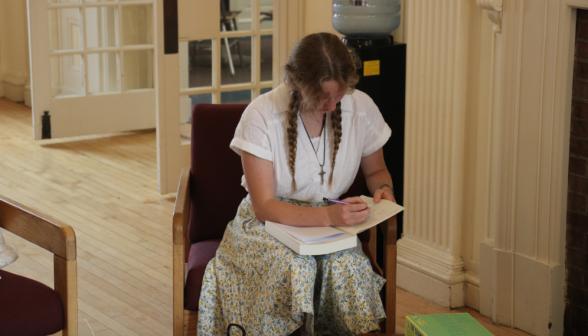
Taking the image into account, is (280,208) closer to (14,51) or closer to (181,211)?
(181,211)

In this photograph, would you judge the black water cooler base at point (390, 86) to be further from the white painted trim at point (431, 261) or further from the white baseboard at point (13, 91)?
the white baseboard at point (13, 91)

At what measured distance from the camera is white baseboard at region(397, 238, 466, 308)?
294 cm

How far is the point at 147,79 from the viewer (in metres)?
5.77

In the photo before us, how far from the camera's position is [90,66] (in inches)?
217

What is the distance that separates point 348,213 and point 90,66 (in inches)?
154

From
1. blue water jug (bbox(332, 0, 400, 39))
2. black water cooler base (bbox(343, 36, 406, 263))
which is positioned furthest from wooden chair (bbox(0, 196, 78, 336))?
blue water jug (bbox(332, 0, 400, 39))

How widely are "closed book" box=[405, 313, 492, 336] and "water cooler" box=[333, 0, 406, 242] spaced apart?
129 cm

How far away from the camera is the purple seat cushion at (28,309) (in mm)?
1885

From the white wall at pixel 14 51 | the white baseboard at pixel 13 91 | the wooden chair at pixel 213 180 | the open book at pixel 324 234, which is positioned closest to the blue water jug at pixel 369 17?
the wooden chair at pixel 213 180

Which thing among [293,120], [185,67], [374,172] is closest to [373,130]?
[374,172]

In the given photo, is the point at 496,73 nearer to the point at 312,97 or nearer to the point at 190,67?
the point at 312,97

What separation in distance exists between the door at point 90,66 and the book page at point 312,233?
3.63 meters

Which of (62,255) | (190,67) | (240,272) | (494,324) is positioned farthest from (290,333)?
(190,67)

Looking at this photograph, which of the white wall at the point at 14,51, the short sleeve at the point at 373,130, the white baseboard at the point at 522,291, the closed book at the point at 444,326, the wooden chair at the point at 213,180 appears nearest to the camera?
the closed book at the point at 444,326
